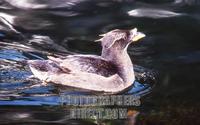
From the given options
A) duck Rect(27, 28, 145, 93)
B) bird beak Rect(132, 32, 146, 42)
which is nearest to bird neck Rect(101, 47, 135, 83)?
duck Rect(27, 28, 145, 93)

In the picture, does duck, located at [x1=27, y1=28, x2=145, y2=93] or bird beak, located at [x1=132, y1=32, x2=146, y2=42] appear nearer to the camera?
duck, located at [x1=27, y1=28, x2=145, y2=93]

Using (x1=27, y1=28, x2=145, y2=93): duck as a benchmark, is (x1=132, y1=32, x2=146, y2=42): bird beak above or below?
above

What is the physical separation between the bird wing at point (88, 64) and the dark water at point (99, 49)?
0.05 metres

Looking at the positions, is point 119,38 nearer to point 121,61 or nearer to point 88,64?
point 121,61

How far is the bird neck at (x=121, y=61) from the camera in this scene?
9.61ft

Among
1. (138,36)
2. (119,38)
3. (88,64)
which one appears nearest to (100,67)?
Answer: (88,64)

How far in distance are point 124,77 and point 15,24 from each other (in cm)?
88

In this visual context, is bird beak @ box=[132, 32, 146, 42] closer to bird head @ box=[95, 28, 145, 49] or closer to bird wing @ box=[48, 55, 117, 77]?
bird head @ box=[95, 28, 145, 49]

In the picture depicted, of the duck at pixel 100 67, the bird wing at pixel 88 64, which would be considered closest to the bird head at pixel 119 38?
the duck at pixel 100 67

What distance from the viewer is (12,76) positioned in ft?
9.25

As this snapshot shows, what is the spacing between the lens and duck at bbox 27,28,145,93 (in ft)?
9.38

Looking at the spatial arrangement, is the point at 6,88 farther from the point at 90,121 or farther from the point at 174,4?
the point at 174,4

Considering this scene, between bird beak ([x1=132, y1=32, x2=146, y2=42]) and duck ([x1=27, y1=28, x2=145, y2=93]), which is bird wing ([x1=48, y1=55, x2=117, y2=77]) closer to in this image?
duck ([x1=27, y1=28, x2=145, y2=93])

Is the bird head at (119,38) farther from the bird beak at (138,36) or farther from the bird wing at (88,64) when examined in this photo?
the bird wing at (88,64)
